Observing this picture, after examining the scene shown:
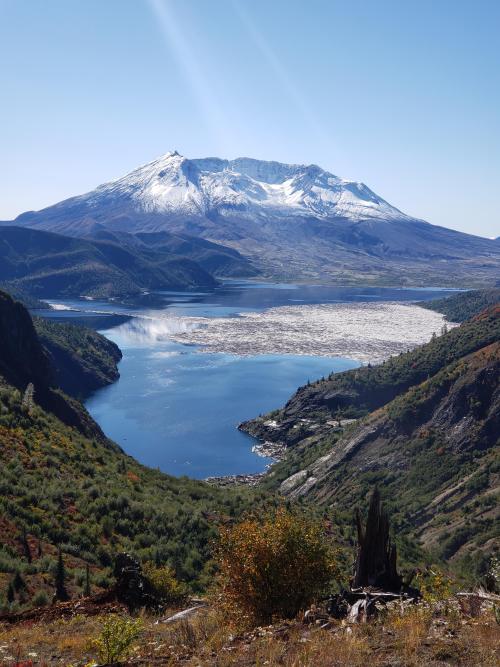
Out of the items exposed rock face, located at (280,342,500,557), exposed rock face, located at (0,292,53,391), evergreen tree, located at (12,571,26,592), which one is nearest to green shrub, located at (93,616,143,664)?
evergreen tree, located at (12,571,26,592)

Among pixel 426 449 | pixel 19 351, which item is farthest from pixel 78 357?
pixel 426 449

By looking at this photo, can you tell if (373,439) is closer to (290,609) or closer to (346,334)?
(290,609)

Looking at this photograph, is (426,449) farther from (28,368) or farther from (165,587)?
(28,368)

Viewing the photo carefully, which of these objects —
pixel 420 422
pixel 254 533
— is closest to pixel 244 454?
pixel 420 422

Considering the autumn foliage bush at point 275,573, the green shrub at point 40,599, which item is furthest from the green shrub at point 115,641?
the green shrub at point 40,599

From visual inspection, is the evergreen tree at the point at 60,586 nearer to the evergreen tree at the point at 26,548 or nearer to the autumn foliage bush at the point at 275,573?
the evergreen tree at the point at 26,548
